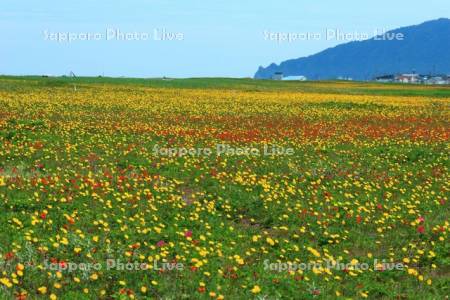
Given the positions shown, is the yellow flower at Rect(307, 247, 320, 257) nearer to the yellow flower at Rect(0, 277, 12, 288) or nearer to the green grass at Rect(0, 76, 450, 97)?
the yellow flower at Rect(0, 277, 12, 288)

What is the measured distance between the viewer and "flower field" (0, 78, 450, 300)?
8507mm

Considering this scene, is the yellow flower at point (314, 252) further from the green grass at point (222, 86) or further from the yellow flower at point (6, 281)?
the green grass at point (222, 86)

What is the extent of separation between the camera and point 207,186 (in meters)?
14.4

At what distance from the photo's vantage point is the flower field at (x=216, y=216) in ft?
27.9

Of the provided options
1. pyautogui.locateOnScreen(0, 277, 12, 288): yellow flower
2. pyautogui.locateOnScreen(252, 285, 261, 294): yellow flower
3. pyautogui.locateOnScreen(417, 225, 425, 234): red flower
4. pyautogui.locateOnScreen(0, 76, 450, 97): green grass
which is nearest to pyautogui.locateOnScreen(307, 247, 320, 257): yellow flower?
pyautogui.locateOnScreen(252, 285, 261, 294): yellow flower

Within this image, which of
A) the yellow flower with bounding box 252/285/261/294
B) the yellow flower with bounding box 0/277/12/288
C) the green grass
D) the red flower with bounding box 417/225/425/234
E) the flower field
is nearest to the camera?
the yellow flower with bounding box 0/277/12/288

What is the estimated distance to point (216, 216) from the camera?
1198 cm

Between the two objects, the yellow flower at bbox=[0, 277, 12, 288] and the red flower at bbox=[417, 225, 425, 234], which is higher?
the yellow flower at bbox=[0, 277, 12, 288]

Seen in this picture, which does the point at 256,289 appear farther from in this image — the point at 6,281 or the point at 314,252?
the point at 6,281

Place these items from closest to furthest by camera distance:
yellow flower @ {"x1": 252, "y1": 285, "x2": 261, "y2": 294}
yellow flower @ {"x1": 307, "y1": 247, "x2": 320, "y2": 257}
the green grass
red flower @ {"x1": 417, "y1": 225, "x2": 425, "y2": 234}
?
yellow flower @ {"x1": 252, "y1": 285, "x2": 261, "y2": 294}, yellow flower @ {"x1": 307, "y1": 247, "x2": 320, "y2": 257}, red flower @ {"x1": 417, "y1": 225, "x2": 425, "y2": 234}, the green grass

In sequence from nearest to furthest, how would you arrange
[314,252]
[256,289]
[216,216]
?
[256,289], [314,252], [216,216]

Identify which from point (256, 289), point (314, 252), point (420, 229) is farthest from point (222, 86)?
point (256, 289)

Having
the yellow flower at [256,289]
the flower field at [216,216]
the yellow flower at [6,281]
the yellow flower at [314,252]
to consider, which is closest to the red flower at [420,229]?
the flower field at [216,216]

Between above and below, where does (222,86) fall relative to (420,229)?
above
